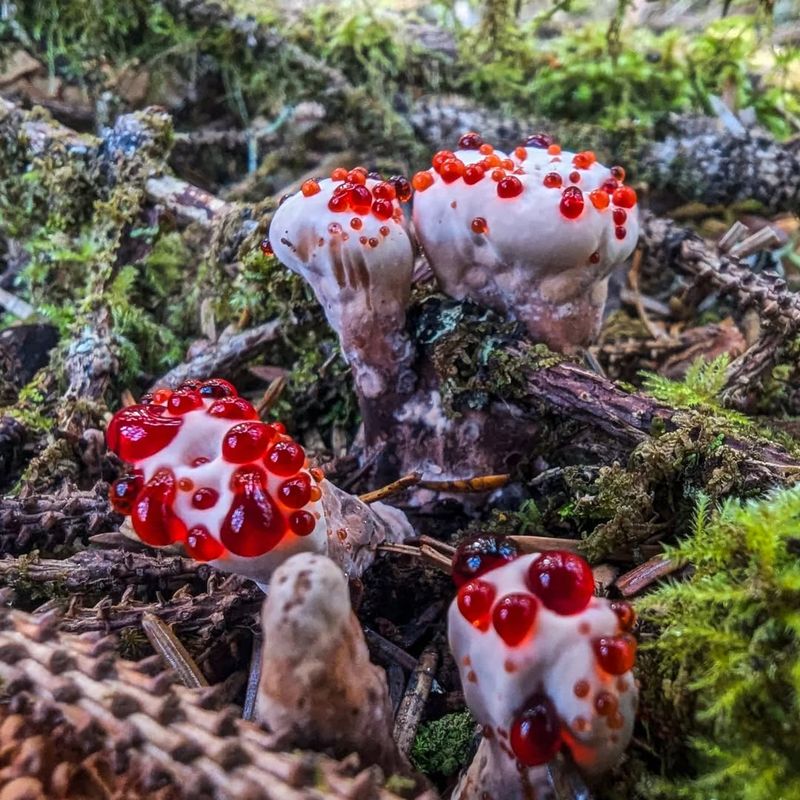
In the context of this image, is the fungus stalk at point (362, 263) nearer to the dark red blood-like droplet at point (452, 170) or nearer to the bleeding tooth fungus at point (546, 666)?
the dark red blood-like droplet at point (452, 170)

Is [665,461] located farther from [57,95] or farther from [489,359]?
[57,95]

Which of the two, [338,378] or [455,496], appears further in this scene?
[338,378]

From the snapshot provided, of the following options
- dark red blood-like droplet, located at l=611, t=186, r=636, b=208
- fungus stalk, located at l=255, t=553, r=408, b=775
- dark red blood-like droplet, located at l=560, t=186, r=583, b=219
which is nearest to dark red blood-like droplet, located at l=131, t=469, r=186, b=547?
fungus stalk, located at l=255, t=553, r=408, b=775

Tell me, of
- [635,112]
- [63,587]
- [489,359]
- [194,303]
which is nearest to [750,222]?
[635,112]

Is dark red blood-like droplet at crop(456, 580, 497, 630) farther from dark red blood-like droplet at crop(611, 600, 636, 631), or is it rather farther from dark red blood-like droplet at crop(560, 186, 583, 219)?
dark red blood-like droplet at crop(560, 186, 583, 219)

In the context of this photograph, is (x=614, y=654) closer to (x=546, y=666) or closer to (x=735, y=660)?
(x=546, y=666)
